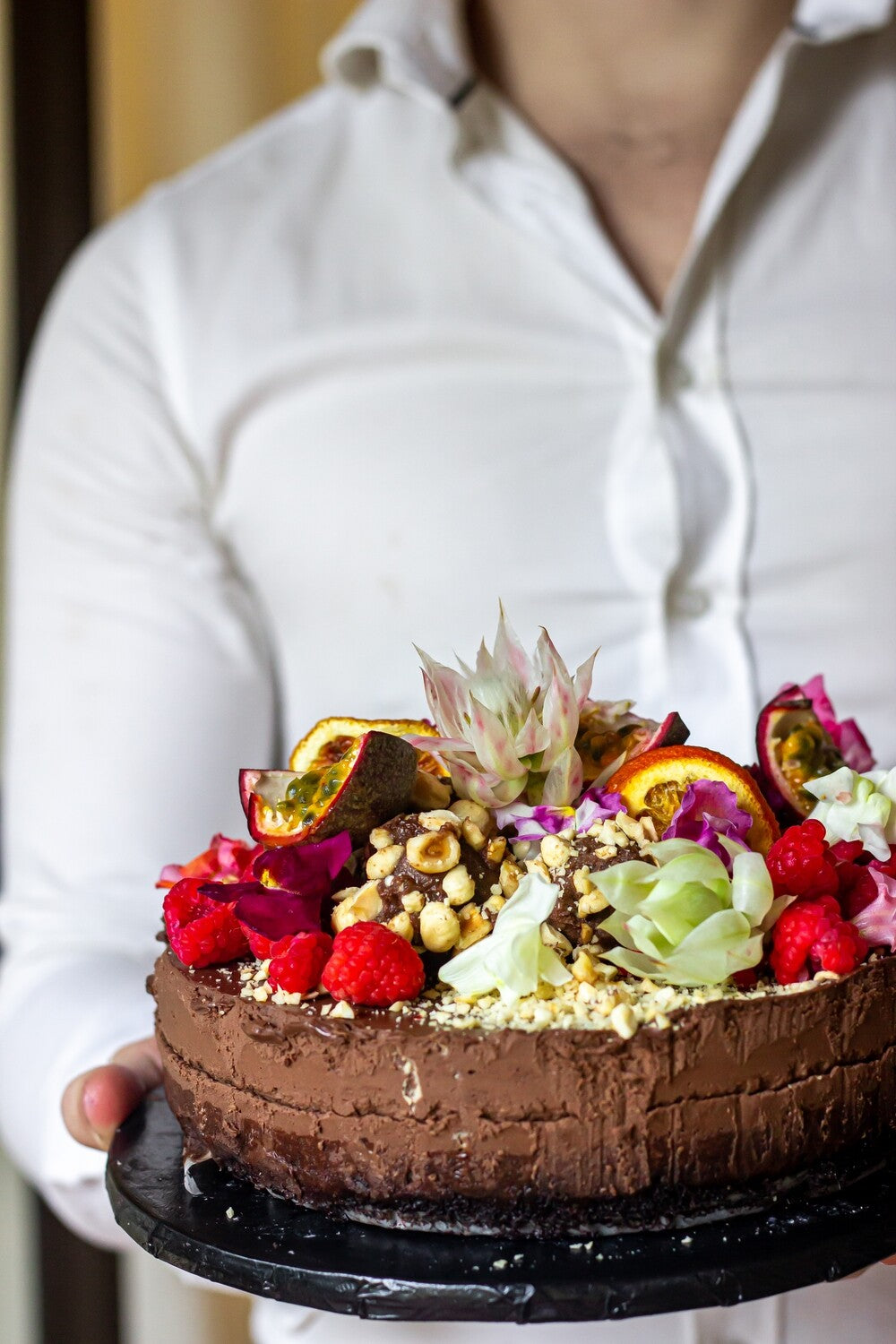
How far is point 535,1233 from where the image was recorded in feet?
2.59

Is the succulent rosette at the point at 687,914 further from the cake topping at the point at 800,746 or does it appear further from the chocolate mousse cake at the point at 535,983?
the cake topping at the point at 800,746

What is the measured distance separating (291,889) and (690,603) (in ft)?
2.48

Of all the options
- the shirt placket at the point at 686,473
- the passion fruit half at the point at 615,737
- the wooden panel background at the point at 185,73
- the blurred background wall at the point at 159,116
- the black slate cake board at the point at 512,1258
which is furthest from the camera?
the wooden panel background at the point at 185,73

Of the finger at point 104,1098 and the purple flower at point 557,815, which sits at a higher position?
the purple flower at point 557,815

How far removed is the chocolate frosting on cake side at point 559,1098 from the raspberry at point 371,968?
0.01 m

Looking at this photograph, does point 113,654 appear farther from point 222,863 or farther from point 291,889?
point 291,889

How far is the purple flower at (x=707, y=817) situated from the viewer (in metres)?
0.84

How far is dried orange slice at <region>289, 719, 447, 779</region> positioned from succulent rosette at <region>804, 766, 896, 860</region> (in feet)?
0.89

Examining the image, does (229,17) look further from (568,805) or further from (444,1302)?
(444,1302)

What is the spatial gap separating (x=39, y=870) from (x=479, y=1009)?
89 cm

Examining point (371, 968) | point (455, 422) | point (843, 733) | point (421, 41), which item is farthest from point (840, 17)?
point (371, 968)

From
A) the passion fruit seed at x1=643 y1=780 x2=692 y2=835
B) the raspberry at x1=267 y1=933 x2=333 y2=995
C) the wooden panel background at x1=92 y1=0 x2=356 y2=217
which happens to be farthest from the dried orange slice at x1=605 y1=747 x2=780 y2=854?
the wooden panel background at x1=92 y1=0 x2=356 y2=217

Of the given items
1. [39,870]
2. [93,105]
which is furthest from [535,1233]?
[93,105]

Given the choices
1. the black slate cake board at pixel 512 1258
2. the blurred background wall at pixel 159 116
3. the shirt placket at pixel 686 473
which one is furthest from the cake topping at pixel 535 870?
the blurred background wall at pixel 159 116
